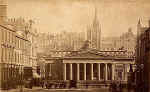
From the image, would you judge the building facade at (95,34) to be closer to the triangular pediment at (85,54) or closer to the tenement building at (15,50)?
the triangular pediment at (85,54)

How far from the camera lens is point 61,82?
5.68 metres

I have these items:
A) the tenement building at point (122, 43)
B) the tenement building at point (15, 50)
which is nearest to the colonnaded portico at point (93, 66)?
the tenement building at point (122, 43)

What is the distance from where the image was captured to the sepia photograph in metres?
5.65

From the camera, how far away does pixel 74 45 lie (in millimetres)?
5793

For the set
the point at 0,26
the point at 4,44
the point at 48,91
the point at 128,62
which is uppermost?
the point at 0,26

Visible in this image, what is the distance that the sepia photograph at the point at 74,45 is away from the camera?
A: 5.65 m

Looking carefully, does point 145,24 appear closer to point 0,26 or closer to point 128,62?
point 128,62

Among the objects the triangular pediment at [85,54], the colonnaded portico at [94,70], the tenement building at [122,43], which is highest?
the tenement building at [122,43]

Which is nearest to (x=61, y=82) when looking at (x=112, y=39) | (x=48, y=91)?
(x=48, y=91)

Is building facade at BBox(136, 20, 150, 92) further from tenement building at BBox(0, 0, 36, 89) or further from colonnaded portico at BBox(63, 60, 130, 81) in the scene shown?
tenement building at BBox(0, 0, 36, 89)

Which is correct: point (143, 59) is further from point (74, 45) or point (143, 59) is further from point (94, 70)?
point (74, 45)

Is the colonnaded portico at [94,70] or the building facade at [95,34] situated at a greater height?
the building facade at [95,34]

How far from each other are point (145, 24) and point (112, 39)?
0.74 metres

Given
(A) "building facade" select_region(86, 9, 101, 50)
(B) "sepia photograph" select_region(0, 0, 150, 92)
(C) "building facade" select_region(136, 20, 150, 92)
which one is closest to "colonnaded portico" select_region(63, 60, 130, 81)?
(B) "sepia photograph" select_region(0, 0, 150, 92)
